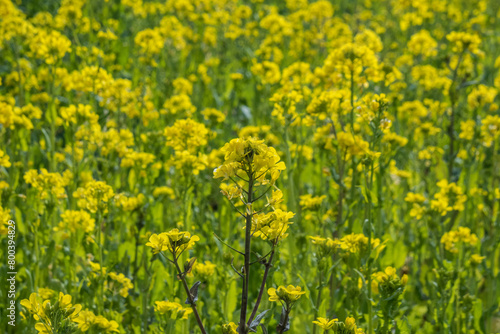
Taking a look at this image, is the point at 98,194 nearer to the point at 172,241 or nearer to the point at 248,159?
the point at 172,241

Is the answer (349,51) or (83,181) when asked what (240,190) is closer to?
(349,51)

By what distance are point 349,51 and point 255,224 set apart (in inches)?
65.3

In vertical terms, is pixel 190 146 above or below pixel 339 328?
above

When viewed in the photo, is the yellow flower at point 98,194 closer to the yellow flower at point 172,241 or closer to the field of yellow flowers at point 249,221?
the field of yellow flowers at point 249,221

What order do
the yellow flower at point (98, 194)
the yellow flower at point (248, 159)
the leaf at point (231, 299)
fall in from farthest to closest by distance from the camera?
1. the leaf at point (231, 299)
2. the yellow flower at point (98, 194)
3. the yellow flower at point (248, 159)

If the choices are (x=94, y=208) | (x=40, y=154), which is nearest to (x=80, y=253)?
(x=94, y=208)

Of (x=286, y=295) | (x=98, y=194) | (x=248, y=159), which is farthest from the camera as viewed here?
(x=98, y=194)

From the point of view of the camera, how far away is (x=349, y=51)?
2.86 meters

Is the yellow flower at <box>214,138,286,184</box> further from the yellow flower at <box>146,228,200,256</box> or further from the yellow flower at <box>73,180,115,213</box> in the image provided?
the yellow flower at <box>73,180,115,213</box>

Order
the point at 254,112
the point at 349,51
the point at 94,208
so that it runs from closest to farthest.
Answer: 1. the point at 94,208
2. the point at 349,51
3. the point at 254,112

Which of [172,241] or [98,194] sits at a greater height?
[172,241]

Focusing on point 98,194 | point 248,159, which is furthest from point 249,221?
point 98,194

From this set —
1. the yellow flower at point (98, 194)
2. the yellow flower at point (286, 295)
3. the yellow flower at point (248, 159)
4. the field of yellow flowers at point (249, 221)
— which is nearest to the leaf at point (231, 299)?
the field of yellow flowers at point (249, 221)

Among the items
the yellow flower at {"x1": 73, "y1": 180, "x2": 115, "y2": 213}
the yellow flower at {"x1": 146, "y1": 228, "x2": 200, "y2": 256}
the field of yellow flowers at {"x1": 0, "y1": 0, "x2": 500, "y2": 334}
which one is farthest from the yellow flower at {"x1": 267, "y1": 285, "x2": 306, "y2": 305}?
the yellow flower at {"x1": 73, "y1": 180, "x2": 115, "y2": 213}
